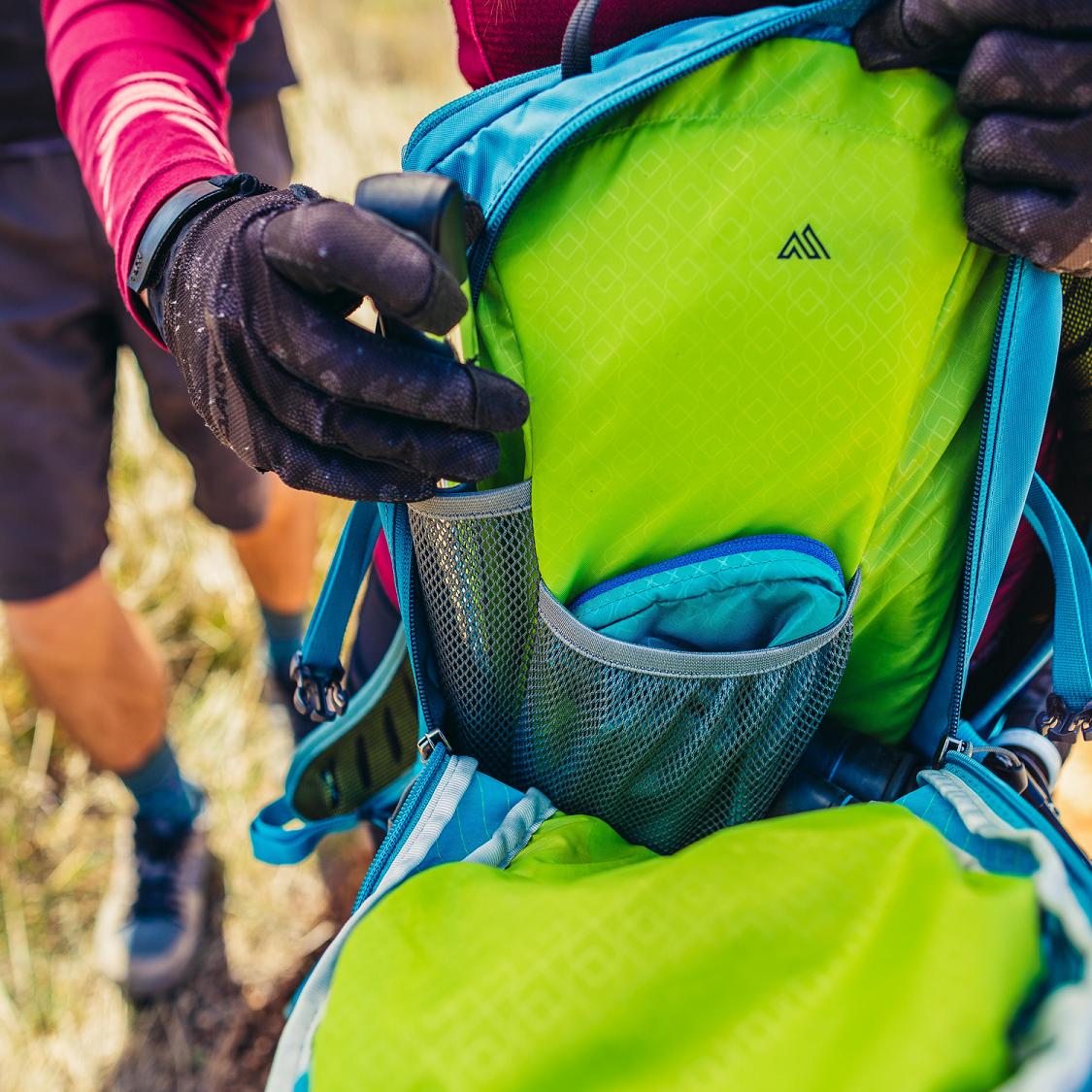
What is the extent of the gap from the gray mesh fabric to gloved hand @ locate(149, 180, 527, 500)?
0.26ft

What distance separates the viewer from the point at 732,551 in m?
0.73

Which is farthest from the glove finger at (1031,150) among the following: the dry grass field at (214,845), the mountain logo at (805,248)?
the dry grass field at (214,845)

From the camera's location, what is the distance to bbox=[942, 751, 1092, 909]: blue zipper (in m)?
0.62

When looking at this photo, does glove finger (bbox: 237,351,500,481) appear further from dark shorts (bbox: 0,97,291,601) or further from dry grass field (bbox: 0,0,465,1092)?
dry grass field (bbox: 0,0,465,1092)

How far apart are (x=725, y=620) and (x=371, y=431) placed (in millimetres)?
334

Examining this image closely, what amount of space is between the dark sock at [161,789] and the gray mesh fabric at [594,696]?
1.00 metres

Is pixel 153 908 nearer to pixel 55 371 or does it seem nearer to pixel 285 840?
pixel 285 840

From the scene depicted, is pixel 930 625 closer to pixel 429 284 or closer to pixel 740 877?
pixel 740 877

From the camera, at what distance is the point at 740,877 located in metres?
0.55

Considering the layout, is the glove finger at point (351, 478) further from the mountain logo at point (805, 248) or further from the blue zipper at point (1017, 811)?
the blue zipper at point (1017, 811)

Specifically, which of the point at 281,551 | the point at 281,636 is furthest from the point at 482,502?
the point at 281,636

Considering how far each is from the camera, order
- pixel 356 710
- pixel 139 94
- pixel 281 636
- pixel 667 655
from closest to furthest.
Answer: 1. pixel 667 655
2. pixel 139 94
3. pixel 356 710
4. pixel 281 636

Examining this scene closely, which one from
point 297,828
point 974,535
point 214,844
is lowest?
point 214,844

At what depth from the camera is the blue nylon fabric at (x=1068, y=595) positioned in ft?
2.59
